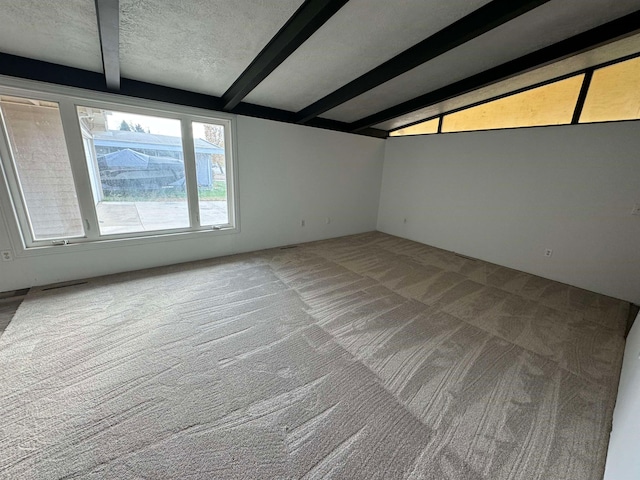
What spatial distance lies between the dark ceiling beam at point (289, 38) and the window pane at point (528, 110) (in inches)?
140

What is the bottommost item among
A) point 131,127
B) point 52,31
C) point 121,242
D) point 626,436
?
point 626,436

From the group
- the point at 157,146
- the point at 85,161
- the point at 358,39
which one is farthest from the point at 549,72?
the point at 85,161

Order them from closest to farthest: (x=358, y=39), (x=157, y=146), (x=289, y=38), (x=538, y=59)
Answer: (x=289, y=38) < (x=358, y=39) < (x=538, y=59) < (x=157, y=146)

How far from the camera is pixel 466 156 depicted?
13.8ft

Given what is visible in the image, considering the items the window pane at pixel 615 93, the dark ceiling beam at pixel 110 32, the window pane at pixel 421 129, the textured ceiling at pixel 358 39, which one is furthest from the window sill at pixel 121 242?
the window pane at pixel 615 93

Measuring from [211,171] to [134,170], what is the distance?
916mm

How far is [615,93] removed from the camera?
287cm

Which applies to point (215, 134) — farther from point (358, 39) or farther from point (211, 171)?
point (358, 39)

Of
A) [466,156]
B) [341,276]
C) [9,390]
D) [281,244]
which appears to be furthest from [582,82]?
[9,390]

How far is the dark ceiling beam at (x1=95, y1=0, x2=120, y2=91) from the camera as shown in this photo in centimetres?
140

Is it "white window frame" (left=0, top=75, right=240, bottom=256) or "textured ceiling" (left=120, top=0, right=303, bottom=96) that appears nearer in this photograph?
"textured ceiling" (left=120, top=0, right=303, bottom=96)

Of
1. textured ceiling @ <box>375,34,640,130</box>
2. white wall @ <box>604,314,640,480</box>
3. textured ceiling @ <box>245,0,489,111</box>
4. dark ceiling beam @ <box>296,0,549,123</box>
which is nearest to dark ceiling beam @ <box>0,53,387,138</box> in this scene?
textured ceiling @ <box>245,0,489,111</box>

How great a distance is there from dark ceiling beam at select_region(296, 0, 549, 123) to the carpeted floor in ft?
8.03

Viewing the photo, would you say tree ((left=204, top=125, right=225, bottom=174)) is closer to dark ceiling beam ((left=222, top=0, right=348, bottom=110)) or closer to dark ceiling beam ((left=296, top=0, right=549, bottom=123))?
dark ceiling beam ((left=222, top=0, right=348, bottom=110))
